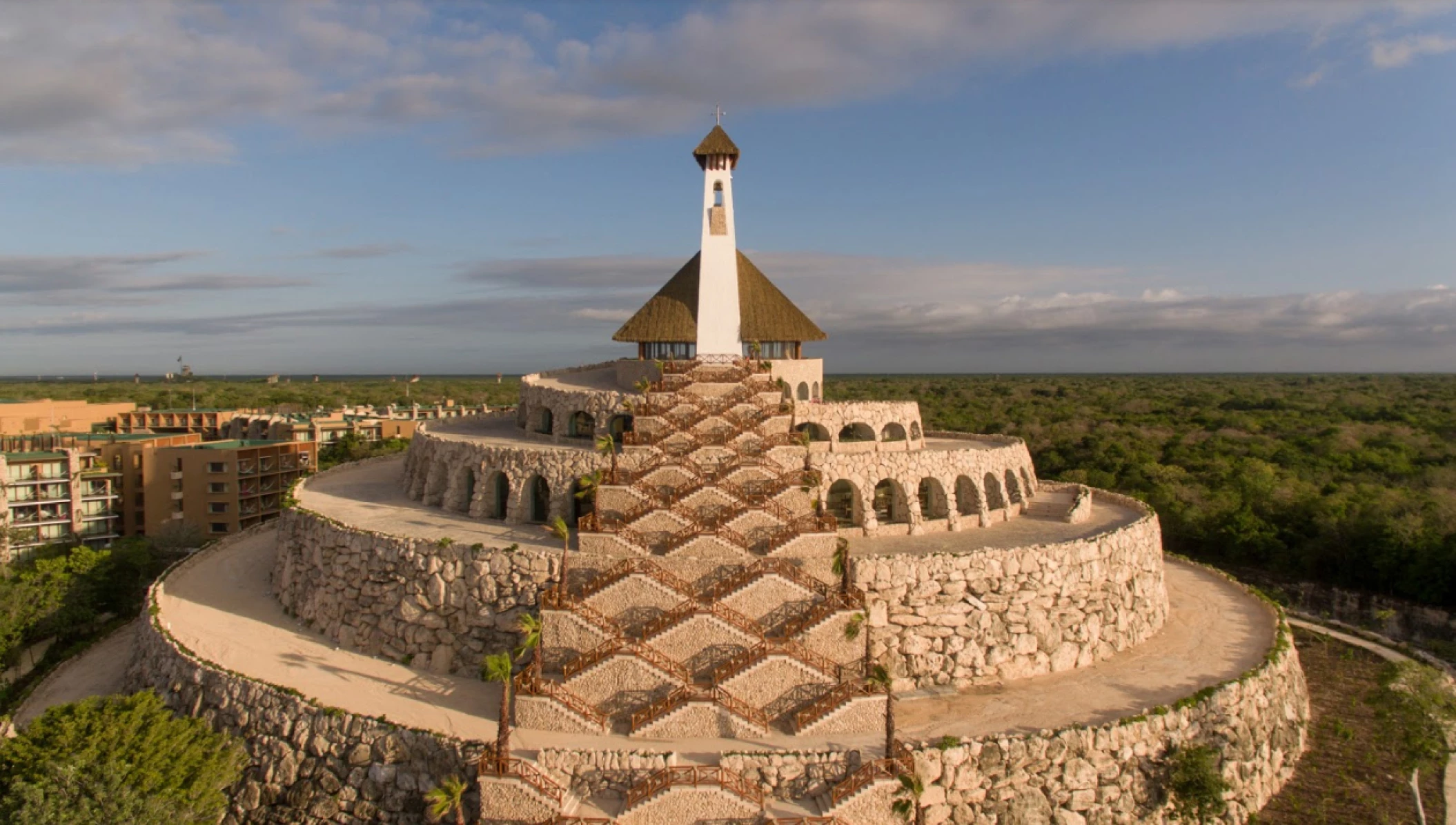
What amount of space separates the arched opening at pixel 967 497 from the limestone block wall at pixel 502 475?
1526cm

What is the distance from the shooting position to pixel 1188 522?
162ft

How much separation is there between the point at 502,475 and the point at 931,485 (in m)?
18.3

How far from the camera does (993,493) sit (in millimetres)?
36562

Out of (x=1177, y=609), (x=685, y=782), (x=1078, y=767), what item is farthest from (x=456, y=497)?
(x=1177, y=609)

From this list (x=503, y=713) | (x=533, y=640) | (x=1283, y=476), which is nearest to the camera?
(x=503, y=713)

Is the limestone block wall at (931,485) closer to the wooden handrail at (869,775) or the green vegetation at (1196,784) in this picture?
the wooden handrail at (869,775)

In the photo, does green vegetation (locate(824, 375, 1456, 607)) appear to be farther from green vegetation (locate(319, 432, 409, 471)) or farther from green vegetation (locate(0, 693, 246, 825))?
green vegetation (locate(319, 432, 409, 471))

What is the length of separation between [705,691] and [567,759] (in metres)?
4.24

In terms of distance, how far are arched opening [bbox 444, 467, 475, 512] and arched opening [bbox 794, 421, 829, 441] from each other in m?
15.1

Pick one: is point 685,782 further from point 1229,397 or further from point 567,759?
point 1229,397

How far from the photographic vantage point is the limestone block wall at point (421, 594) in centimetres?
2641

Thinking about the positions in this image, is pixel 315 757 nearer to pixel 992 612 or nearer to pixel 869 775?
pixel 869 775

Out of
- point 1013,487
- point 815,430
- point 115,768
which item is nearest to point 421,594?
point 115,768

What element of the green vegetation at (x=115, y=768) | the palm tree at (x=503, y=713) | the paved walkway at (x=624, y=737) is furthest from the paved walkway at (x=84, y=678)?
the palm tree at (x=503, y=713)
